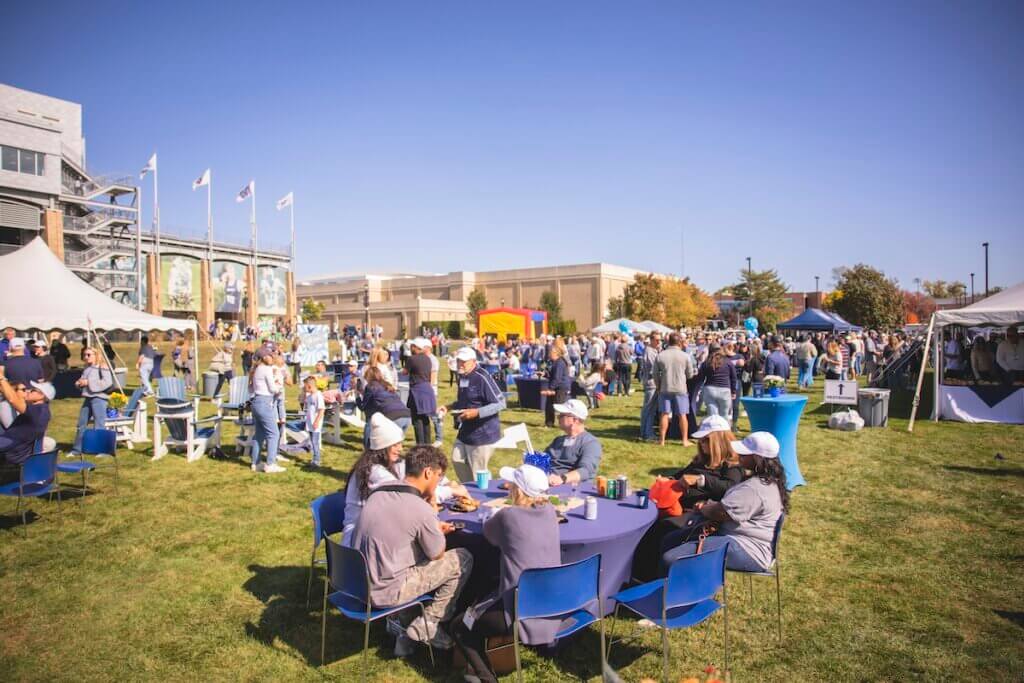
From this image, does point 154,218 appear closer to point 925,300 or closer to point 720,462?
point 720,462

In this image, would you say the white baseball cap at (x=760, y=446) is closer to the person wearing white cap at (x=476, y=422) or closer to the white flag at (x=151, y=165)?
the person wearing white cap at (x=476, y=422)

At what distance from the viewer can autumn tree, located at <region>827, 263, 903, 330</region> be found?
46.4 meters

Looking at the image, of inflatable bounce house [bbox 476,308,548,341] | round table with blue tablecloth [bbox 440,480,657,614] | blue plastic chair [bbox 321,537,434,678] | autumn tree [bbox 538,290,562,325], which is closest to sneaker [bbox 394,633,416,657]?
blue plastic chair [bbox 321,537,434,678]


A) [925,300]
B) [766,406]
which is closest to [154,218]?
[766,406]

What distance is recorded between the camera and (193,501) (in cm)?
768

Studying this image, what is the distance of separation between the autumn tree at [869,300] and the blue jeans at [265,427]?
47.8 m

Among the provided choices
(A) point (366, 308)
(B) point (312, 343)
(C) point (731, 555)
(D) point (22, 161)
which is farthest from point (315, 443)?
(A) point (366, 308)

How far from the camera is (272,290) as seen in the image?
205 ft

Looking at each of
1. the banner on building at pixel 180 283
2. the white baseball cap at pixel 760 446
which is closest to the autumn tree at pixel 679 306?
the banner on building at pixel 180 283

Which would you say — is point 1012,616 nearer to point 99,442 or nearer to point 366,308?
point 99,442

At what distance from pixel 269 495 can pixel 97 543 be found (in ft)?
6.68

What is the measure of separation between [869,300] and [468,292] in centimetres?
4820

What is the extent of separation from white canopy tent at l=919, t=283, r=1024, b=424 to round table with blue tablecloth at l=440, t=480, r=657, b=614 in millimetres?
11970

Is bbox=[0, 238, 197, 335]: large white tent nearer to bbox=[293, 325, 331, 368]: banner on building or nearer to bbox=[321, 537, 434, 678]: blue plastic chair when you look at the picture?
bbox=[293, 325, 331, 368]: banner on building
